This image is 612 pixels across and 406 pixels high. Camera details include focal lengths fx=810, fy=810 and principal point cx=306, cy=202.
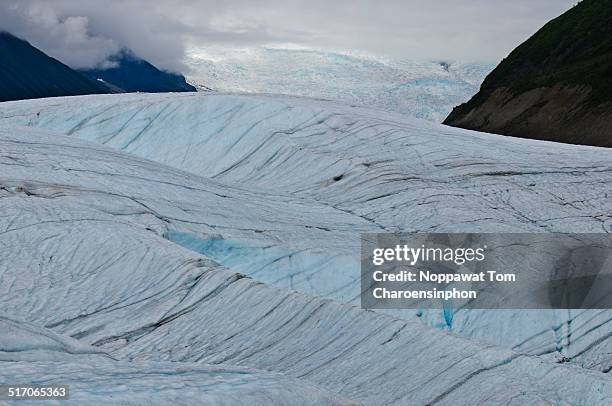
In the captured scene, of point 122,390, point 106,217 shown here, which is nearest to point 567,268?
point 106,217

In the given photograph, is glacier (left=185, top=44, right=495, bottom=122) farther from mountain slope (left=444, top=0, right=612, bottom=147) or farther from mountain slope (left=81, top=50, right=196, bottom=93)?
mountain slope (left=81, top=50, right=196, bottom=93)

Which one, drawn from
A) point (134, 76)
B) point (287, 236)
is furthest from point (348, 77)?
point (134, 76)

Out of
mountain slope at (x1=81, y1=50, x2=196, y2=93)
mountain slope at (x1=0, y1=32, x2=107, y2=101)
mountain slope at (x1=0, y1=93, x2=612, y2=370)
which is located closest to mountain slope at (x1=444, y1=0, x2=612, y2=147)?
mountain slope at (x1=0, y1=93, x2=612, y2=370)

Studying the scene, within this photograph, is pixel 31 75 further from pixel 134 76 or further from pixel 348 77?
pixel 348 77

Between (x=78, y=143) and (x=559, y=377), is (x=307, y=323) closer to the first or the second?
(x=559, y=377)

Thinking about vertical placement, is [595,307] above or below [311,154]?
below

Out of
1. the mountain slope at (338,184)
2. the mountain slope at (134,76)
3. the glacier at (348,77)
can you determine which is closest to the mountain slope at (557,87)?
the glacier at (348,77)
